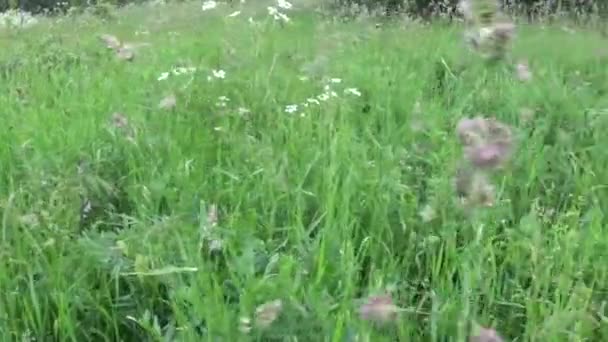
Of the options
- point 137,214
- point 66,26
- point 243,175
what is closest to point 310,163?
point 243,175

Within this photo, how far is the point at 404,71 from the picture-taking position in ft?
11.8

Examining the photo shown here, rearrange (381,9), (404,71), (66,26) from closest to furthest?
(404,71)
(381,9)
(66,26)

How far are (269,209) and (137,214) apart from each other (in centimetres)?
33

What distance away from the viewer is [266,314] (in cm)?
126

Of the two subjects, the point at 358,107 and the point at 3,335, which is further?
the point at 358,107

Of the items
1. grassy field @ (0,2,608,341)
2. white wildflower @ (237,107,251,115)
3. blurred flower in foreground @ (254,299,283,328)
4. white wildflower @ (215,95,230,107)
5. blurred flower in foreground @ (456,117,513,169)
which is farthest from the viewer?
white wildflower @ (215,95,230,107)

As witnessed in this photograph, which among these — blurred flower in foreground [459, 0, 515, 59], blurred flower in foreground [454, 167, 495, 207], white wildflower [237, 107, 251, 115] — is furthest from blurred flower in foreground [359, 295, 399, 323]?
white wildflower [237, 107, 251, 115]

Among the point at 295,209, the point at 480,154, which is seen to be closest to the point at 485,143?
the point at 480,154

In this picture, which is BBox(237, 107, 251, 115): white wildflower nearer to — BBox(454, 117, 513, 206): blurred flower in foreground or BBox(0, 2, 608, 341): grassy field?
BBox(0, 2, 608, 341): grassy field

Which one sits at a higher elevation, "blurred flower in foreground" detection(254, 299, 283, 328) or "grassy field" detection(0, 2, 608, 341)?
"blurred flower in foreground" detection(254, 299, 283, 328)

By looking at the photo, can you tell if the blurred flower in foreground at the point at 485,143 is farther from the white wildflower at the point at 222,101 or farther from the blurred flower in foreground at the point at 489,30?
the white wildflower at the point at 222,101

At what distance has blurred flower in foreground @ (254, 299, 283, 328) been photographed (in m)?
1.25

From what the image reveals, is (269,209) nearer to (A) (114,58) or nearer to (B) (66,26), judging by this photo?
(A) (114,58)

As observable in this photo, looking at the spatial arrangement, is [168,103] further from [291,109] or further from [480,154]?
[480,154]
